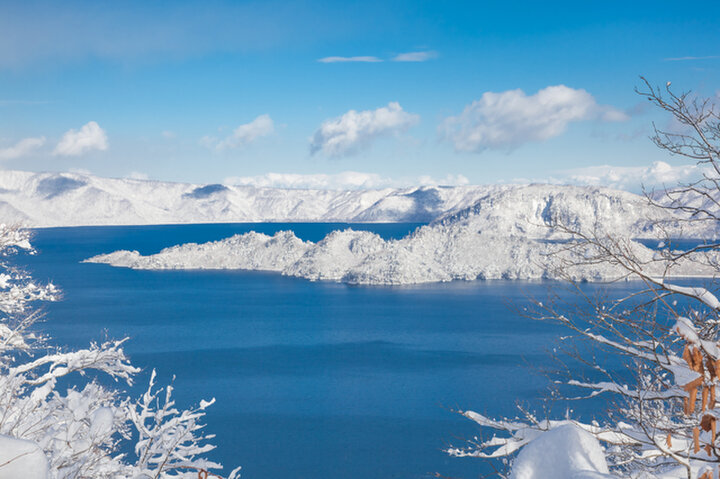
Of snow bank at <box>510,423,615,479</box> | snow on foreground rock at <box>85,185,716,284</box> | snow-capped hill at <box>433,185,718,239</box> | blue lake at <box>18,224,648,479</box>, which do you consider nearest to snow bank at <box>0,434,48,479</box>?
snow bank at <box>510,423,615,479</box>

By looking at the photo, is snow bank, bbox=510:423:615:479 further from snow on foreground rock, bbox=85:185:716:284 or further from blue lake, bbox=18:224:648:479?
snow on foreground rock, bbox=85:185:716:284

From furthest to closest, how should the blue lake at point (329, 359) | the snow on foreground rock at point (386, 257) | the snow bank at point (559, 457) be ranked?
the snow on foreground rock at point (386, 257)
the blue lake at point (329, 359)
the snow bank at point (559, 457)

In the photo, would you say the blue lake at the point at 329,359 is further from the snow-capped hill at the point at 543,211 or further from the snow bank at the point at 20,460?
the snow-capped hill at the point at 543,211

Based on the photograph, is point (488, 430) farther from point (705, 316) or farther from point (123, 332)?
point (123, 332)

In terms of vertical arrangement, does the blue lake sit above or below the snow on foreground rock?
below

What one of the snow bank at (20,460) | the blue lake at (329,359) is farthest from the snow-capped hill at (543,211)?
the snow bank at (20,460)

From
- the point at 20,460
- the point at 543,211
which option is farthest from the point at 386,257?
the point at 20,460
